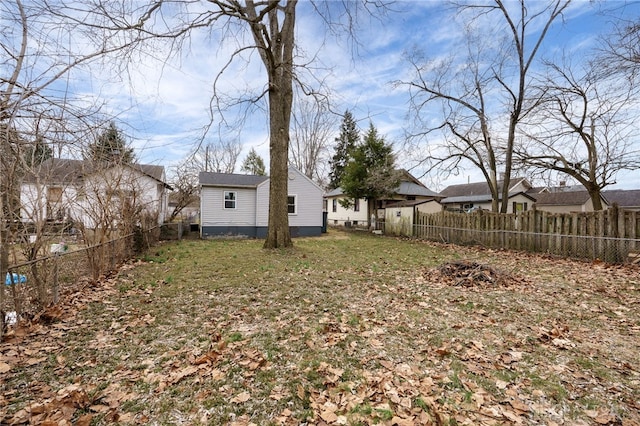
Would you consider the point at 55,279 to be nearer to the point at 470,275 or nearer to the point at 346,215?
the point at 470,275

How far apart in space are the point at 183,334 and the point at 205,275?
340 cm

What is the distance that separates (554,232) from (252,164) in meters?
38.6

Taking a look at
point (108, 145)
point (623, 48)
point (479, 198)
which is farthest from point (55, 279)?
point (479, 198)

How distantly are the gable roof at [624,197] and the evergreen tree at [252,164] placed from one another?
3910cm

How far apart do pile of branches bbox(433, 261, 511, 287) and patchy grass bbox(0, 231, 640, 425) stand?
131 mm

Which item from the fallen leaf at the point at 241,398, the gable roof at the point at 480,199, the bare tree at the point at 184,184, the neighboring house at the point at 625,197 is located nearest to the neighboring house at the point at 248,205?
the bare tree at the point at 184,184

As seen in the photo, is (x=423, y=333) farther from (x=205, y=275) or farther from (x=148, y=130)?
(x=205, y=275)

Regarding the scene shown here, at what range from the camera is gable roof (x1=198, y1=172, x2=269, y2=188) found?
1702cm

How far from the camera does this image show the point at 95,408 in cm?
248

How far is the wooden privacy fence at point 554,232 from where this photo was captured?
867 centimetres

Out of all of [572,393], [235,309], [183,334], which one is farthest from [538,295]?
[183,334]

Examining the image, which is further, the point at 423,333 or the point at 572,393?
the point at 423,333

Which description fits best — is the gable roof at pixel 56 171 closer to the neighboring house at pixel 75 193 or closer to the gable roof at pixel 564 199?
the neighboring house at pixel 75 193

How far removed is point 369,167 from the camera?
833 inches
